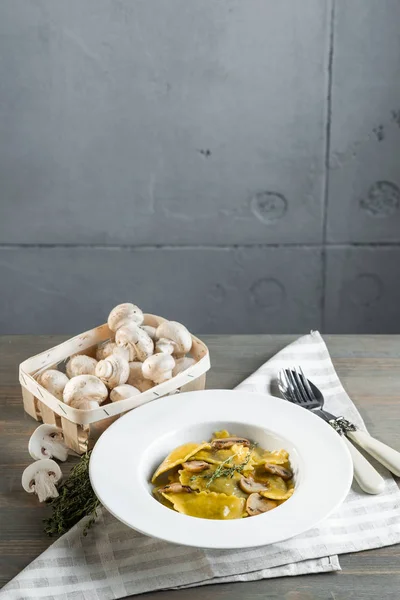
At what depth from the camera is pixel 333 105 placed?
7.52 ft

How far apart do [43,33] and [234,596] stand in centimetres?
185

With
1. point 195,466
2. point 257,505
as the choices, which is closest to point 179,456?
point 195,466

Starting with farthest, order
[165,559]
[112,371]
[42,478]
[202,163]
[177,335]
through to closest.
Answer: [202,163] < [177,335] < [112,371] < [42,478] < [165,559]

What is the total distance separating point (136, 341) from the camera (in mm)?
1168

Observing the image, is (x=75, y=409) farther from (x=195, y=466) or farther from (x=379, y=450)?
(x=379, y=450)

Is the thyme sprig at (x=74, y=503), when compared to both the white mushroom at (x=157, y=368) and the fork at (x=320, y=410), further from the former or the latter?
the fork at (x=320, y=410)

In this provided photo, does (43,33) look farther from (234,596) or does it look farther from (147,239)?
(234,596)

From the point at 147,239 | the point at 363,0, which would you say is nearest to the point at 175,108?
the point at 147,239

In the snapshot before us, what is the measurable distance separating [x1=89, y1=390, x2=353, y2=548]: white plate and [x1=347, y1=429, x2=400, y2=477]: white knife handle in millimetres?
83

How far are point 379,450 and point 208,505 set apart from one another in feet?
0.92

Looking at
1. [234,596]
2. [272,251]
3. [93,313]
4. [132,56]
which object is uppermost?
[132,56]

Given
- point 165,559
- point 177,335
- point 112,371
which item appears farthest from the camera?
point 177,335

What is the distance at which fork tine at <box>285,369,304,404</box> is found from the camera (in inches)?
46.6

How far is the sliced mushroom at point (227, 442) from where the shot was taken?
100 centimetres
